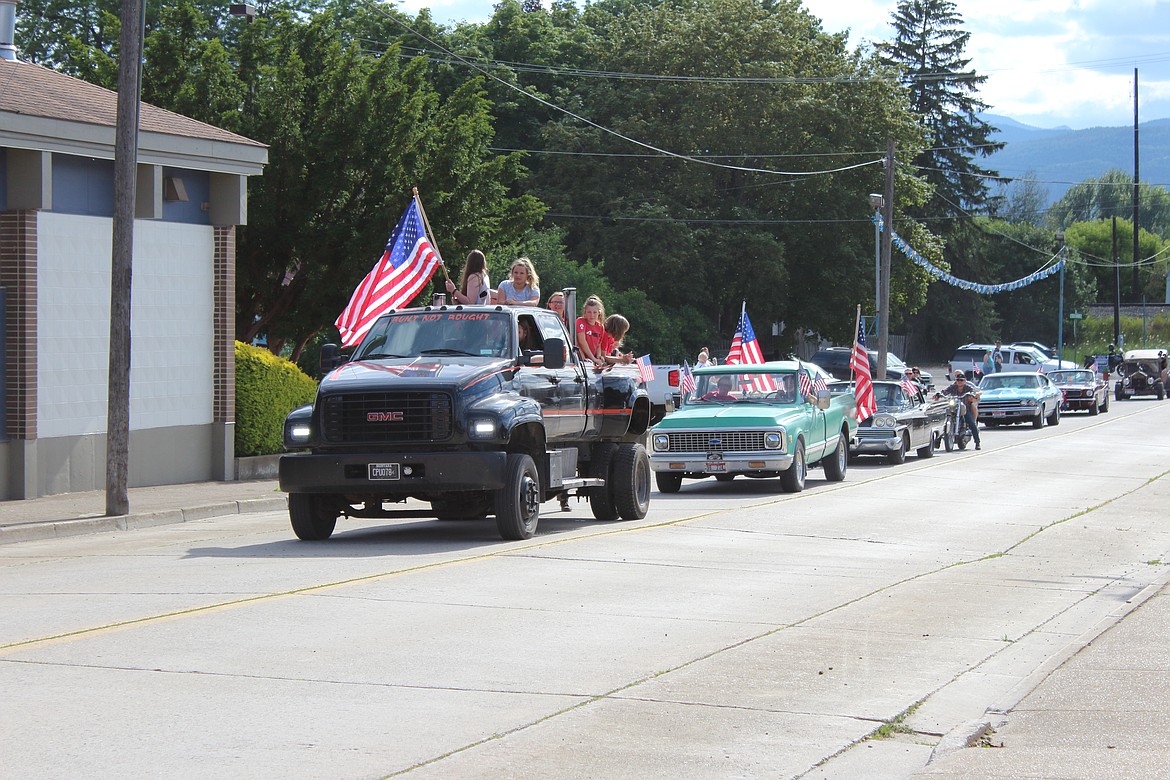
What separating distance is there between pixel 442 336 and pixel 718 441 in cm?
718

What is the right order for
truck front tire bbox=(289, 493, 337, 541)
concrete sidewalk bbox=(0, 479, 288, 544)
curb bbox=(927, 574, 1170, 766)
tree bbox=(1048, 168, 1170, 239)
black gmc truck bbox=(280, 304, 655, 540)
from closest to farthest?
curb bbox=(927, 574, 1170, 766) < black gmc truck bbox=(280, 304, 655, 540) < truck front tire bbox=(289, 493, 337, 541) < concrete sidewalk bbox=(0, 479, 288, 544) < tree bbox=(1048, 168, 1170, 239)

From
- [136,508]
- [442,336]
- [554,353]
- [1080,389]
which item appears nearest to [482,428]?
[554,353]

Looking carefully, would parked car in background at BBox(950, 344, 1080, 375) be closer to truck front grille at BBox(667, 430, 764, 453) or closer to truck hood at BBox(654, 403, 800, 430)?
truck hood at BBox(654, 403, 800, 430)

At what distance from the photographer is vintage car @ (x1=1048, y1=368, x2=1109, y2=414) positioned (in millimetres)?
48219

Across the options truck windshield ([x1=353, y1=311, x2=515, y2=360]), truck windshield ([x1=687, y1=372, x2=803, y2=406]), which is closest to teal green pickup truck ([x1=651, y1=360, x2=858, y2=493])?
truck windshield ([x1=687, y1=372, x2=803, y2=406])

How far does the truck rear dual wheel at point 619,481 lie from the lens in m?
16.2

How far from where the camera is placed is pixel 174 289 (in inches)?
869

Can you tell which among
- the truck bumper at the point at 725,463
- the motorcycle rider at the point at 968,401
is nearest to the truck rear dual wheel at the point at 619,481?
the truck bumper at the point at 725,463

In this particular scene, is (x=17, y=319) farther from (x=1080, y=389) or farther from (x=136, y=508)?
(x=1080, y=389)

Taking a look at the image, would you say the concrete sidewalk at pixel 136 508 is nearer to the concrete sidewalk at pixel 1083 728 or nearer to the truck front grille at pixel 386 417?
the truck front grille at pixel 386 417

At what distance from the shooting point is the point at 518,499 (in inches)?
538

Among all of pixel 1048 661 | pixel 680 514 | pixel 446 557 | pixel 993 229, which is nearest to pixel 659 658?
pixel 1048 661

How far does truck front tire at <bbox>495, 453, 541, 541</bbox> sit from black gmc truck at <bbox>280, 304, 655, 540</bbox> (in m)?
0.01

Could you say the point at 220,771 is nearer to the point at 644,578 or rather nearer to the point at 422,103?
the point at 644,578
